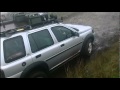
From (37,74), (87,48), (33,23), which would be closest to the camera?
(37,74)

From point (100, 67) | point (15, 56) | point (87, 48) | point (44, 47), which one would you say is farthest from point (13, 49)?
point (87, 48)

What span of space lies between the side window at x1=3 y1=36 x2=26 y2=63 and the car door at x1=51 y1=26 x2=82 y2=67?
4.47 feet

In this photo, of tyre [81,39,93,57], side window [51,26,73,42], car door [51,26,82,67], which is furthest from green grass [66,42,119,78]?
side window [51,26,73,42]

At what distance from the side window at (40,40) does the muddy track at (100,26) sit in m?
1.36

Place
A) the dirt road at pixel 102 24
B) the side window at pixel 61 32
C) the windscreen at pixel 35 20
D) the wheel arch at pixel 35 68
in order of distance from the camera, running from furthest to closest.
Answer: the dirt road at pixel 102 24, the side window at pixel 61 32, the windscreen at pixel 35 20, the wheel arch at pixel 35 68

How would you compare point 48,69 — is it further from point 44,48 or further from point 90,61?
point 90,61

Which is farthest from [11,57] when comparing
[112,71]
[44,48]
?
[112,71]

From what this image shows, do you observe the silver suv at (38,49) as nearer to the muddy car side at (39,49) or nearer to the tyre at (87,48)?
the muddy car side at (39,49)

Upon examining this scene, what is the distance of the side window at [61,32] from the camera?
20.7 feet

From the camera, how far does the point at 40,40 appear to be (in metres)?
5.77

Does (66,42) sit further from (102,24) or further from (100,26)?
(102,24)

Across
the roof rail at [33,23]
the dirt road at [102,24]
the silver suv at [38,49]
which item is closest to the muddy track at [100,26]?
the dirt road at [102,24]

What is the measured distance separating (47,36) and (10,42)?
52.1 inches

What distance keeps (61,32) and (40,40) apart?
1030 mm
